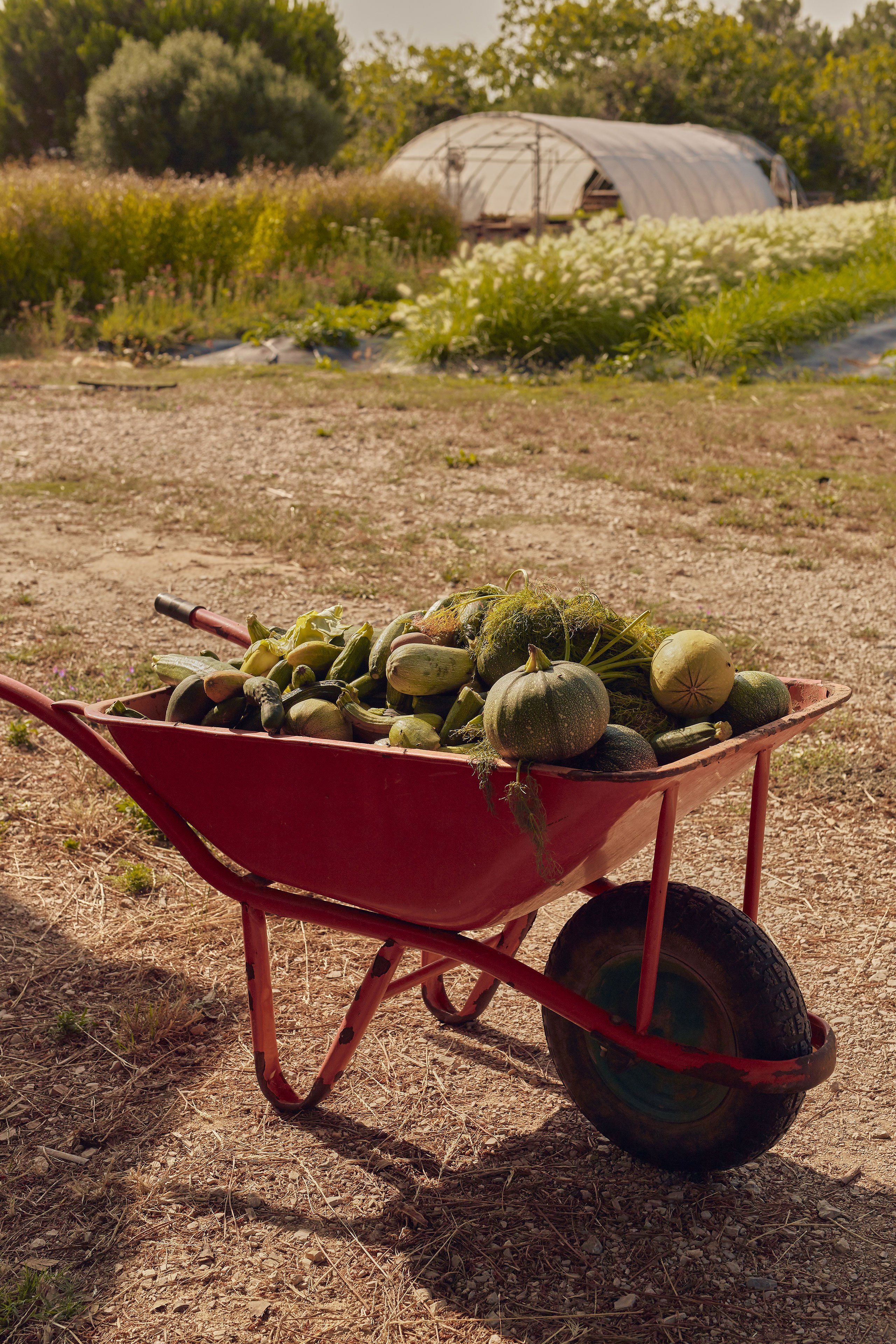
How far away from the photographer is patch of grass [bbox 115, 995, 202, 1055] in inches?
96.3

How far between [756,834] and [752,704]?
0.34 meters

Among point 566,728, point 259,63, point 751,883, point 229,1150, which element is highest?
point 259,63

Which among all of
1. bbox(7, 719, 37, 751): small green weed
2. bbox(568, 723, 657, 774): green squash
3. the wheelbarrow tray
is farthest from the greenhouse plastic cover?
bbox(568, 723, 657, 774): green squash

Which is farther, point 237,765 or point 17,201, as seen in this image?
point 17,201

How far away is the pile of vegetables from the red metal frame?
117mm

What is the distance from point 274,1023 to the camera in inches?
91.5

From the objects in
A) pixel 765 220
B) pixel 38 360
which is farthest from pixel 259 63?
pixel 38 360

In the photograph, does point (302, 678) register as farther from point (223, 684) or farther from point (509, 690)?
point (509, 690)

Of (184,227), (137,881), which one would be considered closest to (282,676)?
(137,881)

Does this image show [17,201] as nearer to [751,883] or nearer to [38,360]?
[38,360]

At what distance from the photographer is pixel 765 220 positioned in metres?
15.8

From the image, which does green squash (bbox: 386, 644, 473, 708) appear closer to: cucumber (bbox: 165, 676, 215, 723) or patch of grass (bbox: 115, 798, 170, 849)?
cucumber (bbox: 165, 676, 215, 723)

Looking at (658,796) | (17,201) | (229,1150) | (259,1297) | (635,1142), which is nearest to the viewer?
(658,796)

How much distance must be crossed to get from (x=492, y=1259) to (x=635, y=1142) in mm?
327
